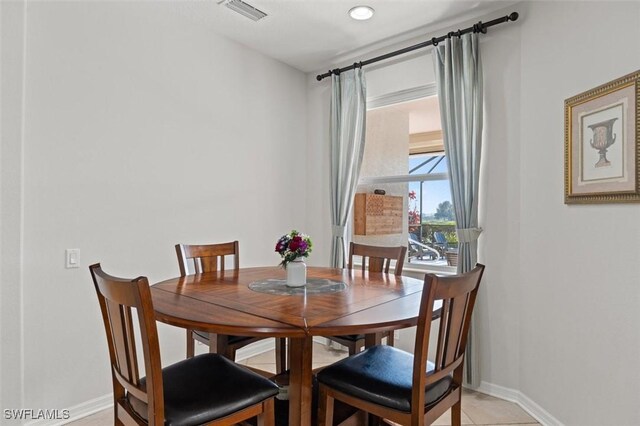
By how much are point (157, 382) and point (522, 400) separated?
7.68 ft

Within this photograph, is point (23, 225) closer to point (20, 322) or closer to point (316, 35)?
point (20, 322)

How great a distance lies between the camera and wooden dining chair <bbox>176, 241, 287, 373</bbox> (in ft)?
6.77

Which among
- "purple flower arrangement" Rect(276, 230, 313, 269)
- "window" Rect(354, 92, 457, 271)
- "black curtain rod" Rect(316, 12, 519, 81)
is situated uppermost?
"black curtain rod" Rect(316, 12, 519, 81)

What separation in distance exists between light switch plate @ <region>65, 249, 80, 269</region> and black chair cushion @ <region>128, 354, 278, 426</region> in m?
1.16

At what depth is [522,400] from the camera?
8.09ft

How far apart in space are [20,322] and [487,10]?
11.6 feet

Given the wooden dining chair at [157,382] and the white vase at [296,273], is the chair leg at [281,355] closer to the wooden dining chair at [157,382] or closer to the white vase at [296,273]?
the white vase at [296,273]

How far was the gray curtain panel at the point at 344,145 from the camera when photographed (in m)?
3.46

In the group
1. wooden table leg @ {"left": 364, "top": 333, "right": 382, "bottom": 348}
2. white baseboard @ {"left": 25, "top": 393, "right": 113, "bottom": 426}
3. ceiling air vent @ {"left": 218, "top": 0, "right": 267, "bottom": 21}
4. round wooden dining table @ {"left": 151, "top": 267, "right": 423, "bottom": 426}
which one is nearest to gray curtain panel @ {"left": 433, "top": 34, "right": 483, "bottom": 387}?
round wooden dining table @ {"left": 151, "top": 267, "right": 423, "bottom": 426}

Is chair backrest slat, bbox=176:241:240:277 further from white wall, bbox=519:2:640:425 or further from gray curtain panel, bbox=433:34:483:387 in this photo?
white wall, bbox=519:2:640:425

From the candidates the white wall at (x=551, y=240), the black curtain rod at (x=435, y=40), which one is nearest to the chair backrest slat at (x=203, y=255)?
the white wall at (x=551, y=240)

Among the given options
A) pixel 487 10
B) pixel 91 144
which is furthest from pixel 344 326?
pixel 487 10

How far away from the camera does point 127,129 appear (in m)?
2.57

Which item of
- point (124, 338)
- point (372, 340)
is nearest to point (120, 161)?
point (124, 338)
